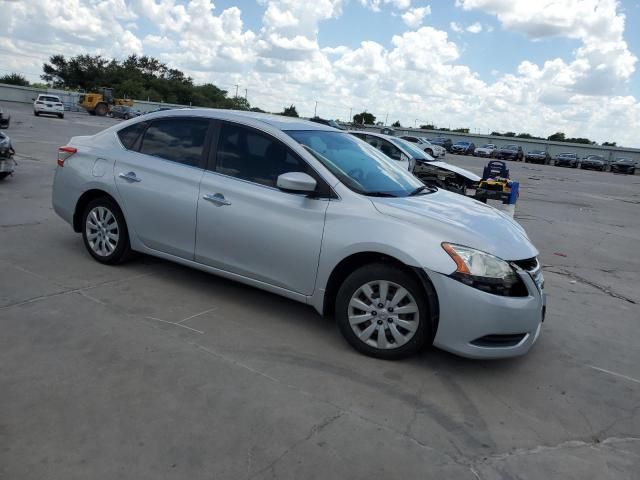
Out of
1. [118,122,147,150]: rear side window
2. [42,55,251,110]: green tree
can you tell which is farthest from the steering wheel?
[42,55,251,110]: green tree

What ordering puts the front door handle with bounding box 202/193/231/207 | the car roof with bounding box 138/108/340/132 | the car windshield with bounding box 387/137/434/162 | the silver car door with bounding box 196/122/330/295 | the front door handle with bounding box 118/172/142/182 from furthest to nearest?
the car windshield with bounding box 387/137/434/162
the front door handle with bounding box 118/172/142/182
the car roof with bounding box 138/108/340/132
the front door handle with bounding box 202/193/231/207
the silver car door with bounding box 196/122/330/295

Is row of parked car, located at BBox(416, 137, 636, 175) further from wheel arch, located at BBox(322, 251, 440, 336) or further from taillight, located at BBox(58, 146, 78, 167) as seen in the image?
wheel arch, located at BBox(322, 251, 440, 336)

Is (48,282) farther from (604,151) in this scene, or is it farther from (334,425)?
(604,151)

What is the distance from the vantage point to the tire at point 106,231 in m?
5.43

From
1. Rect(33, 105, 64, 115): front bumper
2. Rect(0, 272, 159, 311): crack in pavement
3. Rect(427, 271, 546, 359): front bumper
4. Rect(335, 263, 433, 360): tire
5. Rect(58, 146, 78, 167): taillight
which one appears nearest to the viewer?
Rect(427, 271, 546, 359): front bumper

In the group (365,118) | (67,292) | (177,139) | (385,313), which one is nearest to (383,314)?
(385,313)

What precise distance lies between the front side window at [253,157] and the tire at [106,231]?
A: 1298 mm

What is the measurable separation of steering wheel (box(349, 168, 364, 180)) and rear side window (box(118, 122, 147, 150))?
7.43ft

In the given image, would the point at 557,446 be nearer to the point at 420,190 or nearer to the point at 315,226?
the point at 315,226

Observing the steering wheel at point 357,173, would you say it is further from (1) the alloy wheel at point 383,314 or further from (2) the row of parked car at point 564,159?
(2) the row of parked car at point 564,159

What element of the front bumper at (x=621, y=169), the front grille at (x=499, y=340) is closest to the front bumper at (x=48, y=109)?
the front grille at (x=499, y=340)

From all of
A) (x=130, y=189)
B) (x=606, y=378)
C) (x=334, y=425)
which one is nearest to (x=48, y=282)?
(x=130, y=189)

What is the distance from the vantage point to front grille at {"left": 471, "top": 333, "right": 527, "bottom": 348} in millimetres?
3799

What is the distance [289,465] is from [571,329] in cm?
344
